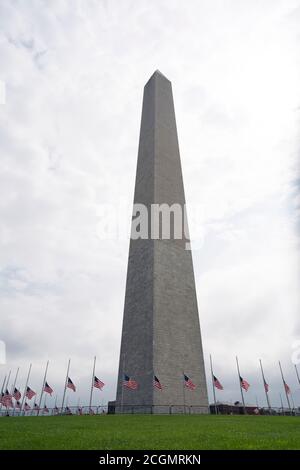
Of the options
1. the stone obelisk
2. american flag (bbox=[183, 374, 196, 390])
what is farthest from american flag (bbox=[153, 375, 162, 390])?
american flag (bbox=[183, 374, 196, 390])

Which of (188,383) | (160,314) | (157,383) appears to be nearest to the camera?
(157,383)

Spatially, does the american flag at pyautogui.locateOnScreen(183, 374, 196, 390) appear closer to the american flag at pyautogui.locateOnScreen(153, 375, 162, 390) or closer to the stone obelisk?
the stone obelisk

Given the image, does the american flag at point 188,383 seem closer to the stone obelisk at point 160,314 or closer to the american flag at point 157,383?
the stone obelisk at point 160,314

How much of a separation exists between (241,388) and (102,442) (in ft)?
87.5

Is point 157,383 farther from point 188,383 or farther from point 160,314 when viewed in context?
point 160,314

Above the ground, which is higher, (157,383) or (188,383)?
(188,383)

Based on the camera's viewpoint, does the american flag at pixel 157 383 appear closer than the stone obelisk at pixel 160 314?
Yes

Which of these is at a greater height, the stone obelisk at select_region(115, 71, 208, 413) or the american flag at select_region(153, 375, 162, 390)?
the stone obelisk at select_region(115, 71, 208, 413)

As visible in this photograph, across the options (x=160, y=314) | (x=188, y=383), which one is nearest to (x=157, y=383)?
(x=188, y=383)

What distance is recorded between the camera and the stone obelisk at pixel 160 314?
31500 mm

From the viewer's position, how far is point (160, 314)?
33500 mm

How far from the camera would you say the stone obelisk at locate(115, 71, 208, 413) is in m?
31.5

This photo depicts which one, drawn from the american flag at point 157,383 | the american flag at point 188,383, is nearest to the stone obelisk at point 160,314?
the american flag at point 157,383
